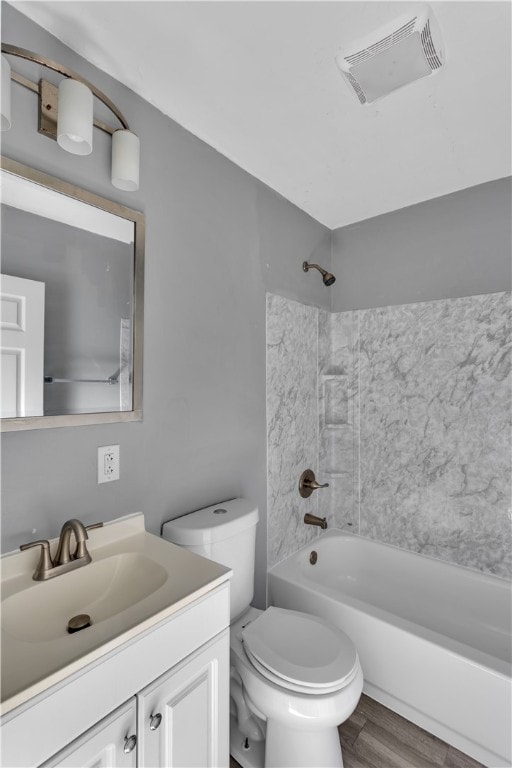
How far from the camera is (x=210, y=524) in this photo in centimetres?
148

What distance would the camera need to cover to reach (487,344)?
200cm

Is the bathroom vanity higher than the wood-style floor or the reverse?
higher

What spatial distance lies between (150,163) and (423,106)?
42.8 inches

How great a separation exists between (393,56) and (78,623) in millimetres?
1942

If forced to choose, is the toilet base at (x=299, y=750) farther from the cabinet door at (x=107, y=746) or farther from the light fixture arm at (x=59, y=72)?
the light fixture arm at (x=59, y=72)

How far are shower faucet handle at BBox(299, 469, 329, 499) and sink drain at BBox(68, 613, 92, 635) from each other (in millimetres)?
1464

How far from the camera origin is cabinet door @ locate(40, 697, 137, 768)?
738 millimetres

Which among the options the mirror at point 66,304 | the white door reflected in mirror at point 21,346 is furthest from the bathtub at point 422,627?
the white door reflected in mirror at point 21,346

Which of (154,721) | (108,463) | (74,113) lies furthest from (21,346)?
(154,721)

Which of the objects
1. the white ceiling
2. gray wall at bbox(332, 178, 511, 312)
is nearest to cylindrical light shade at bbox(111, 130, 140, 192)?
the white ceiling

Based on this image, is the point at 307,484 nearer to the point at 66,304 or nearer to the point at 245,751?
the point at 245,751

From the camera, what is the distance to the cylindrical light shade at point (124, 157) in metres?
1.25

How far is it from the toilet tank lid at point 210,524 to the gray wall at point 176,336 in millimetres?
52

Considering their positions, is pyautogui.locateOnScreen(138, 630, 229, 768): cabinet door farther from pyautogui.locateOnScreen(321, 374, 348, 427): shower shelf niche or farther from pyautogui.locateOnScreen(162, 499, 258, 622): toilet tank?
pyautogui.locateOnScreen(321, 374, 348, 427): shower shelf niche
